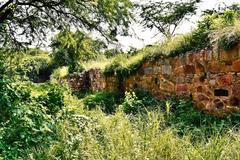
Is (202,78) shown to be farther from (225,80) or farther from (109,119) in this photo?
(109,119)

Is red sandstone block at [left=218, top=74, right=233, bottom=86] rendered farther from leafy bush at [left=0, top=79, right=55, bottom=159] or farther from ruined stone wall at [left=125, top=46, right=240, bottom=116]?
leafy bush at [left=0, top=79, right=55, bottom=159]

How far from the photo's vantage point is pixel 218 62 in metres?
6.96

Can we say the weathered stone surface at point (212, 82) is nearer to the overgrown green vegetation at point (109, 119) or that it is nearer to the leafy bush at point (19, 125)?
the overgrown green vegetation at point (109, 119)

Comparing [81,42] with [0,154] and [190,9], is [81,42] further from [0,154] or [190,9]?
[190,9]

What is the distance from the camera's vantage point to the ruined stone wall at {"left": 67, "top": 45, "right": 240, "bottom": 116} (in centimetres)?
665

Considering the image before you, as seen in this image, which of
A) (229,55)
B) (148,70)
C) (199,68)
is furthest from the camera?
(148,70)

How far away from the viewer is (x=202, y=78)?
7488mm

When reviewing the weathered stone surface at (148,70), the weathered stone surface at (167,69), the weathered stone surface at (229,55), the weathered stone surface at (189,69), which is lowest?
the weathered stone surface at (148,70)

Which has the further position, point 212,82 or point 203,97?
point 203,97

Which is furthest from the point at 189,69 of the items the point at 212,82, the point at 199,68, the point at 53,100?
the point at 53,100

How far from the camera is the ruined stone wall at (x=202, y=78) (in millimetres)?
6648

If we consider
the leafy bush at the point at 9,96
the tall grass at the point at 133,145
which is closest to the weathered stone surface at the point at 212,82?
the tall grass at the point at 133,145

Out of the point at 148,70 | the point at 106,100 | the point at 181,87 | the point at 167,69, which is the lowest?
the point at 106,100

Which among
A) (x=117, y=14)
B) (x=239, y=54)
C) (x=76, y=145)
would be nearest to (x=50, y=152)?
(x=76, y=145)
